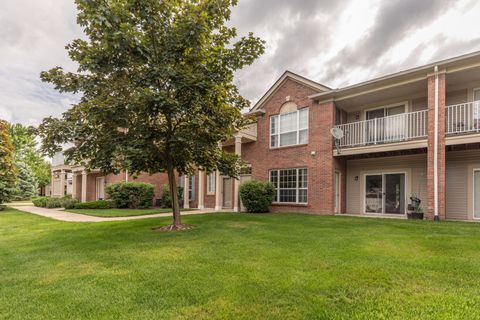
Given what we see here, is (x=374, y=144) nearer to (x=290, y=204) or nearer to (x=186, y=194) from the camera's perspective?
(x=290, y=204)

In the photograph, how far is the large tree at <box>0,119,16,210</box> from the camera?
63.4 ft

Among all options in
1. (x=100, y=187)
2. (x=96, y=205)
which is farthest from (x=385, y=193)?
(x=100, y=187)

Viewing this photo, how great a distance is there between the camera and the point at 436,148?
415 inches

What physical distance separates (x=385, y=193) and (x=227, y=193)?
8.97 m

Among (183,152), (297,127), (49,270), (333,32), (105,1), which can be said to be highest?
(333,32)

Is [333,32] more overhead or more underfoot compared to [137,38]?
more overhead

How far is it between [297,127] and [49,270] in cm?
1225

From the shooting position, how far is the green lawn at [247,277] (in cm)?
330

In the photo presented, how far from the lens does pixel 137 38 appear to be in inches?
291

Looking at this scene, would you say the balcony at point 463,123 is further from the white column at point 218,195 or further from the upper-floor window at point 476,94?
the white column at point 218,195

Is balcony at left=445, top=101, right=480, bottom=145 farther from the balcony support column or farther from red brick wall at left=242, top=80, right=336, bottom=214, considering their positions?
red brick wall at left=242, top=80, right=336, bottom=214

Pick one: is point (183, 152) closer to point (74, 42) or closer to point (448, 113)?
point (74, 42)

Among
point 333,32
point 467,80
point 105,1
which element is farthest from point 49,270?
point 333,32

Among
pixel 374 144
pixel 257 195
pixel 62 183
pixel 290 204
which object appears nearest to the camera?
pixel 374 144
